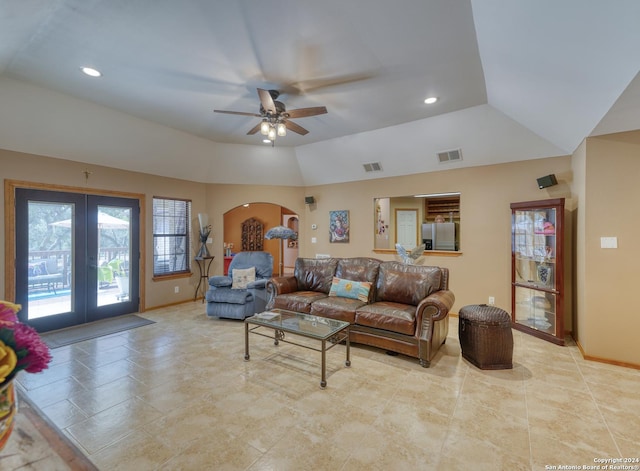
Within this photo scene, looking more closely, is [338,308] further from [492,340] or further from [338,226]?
[338,226]

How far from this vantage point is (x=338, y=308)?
3697 mm

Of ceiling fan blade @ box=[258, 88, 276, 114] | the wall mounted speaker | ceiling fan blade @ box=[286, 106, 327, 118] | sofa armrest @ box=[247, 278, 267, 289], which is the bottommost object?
sofa armrest @ box=[247, 278, 267, 289]

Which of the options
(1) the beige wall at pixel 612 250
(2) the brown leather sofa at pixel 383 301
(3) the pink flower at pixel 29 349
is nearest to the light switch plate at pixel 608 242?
(1) the beige wall at pixel 612 250

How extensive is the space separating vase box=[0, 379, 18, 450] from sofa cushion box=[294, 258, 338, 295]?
12.7 feet

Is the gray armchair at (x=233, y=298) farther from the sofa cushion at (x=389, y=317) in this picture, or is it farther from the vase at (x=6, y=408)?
the vase at (x=6, y=408)

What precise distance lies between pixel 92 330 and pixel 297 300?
10.2ft

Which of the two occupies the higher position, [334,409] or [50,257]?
[50,257]

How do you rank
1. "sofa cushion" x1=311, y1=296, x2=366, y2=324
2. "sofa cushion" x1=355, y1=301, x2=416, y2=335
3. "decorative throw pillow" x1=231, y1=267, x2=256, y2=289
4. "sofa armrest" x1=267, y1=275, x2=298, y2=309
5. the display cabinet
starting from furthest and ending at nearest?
"decorative throw pillow" x1=231, y1=267, x2=256, y2=289
"sofa armrest" x1=267, y1=275, x2=298, y2=309
the display cabinet
"sofa cushion" x1=311, y1=296, x2=366, y2=324
"sofa cushion" x1=355, y1=301, x2=416, y2=335

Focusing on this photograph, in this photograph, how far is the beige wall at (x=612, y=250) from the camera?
9.91ft

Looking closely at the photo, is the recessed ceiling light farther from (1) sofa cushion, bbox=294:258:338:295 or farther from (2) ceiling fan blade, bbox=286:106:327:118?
(1) sofa cushion, bbox=294:258:338:295

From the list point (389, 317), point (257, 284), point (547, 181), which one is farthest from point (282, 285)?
point (547, 181)

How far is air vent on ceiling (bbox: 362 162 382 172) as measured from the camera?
5.56m

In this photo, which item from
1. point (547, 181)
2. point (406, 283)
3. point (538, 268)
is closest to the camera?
point (406, 283)

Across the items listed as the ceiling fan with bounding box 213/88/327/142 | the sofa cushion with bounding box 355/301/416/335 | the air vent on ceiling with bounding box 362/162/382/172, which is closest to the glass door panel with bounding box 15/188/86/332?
the ceiling fan with bounding box 213/88/327/142
